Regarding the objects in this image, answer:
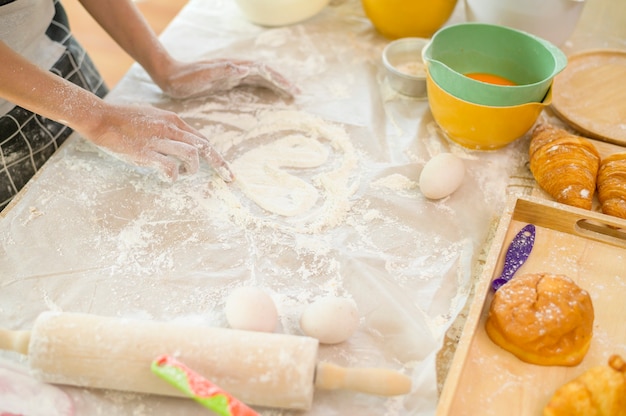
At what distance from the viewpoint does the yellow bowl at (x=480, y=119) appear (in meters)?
1.18

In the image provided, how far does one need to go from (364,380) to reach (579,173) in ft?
2.12

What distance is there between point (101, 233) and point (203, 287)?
26cm

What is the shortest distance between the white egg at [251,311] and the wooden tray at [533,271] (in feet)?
0.95

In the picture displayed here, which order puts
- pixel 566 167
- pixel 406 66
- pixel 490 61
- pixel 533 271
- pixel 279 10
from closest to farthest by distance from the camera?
1. pixel 533 271
2. pixel 566 167
3. pixel 490 61
4. pixel 406 66
5. pixel 279 10

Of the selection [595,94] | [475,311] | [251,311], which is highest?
[251,311]

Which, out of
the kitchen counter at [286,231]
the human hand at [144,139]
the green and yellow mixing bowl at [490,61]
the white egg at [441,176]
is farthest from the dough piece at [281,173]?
the green and yellow mixing bowl at [490,61]

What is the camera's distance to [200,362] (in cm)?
79

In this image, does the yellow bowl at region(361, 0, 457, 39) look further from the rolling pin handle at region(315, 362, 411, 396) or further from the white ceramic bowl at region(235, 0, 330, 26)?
the rolling pin handle at region(315, 362, 411, 396)

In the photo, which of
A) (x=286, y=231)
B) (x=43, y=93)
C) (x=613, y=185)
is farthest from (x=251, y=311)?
(x=613, y=185)

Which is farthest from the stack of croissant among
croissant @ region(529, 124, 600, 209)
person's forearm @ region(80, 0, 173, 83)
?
person's forearm @ region(80, 0, 173, 83)

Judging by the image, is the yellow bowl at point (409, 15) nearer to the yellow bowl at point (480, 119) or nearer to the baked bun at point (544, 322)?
the yellow bowl at point (480, 119)

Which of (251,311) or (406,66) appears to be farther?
(406,66)

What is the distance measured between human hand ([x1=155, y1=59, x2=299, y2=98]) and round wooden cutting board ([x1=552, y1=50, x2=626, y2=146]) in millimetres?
678

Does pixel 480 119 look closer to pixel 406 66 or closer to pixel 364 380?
pixel 406 66
